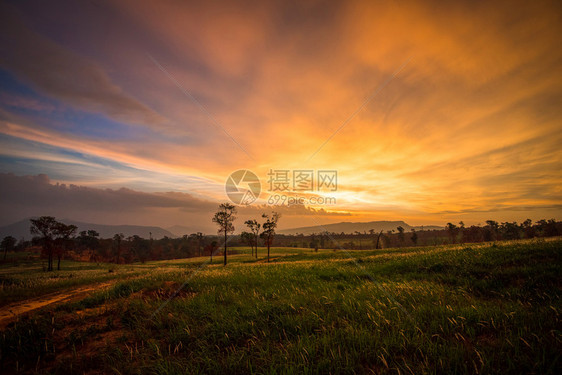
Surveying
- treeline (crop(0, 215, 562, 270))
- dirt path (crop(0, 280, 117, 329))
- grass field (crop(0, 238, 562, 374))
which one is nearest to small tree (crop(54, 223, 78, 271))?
treeline (crop(0, 215, 562, 270))

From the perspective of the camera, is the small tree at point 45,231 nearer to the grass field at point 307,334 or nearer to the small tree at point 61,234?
the small tree at point 61,234

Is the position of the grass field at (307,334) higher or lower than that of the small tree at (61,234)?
higher

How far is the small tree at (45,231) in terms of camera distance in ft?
149

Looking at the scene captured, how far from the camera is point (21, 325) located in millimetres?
5387

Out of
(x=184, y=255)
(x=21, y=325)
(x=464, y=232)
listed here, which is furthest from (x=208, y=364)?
(x=464, y=232)

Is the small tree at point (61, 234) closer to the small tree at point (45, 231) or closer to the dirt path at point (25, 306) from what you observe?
the small tree at point (45, 231)

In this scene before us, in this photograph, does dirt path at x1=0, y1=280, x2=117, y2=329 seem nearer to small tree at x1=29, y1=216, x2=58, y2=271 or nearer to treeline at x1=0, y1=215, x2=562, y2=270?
treeline at x1=0, y1=215, x2=562, y2=270

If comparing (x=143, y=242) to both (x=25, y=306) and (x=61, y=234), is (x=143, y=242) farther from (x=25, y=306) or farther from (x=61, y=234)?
(x=25, y=306)

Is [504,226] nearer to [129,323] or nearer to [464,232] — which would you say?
[464,232]

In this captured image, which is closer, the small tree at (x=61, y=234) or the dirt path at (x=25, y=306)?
the dirt path at (x=25, y=306)

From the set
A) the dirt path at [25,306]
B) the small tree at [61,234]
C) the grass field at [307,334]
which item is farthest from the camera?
the small tree at [61,234]

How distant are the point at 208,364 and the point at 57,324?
17.0 ft

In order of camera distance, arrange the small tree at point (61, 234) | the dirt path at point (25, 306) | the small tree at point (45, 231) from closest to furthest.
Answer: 1. the dirt path at point (25, 306)
2. the small tree at point (45, 231)
3. the small tree at point (61, 234)

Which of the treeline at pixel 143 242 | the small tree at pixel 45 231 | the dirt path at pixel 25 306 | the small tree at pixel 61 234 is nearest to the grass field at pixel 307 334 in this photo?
the dirt path at pixel 25 306
